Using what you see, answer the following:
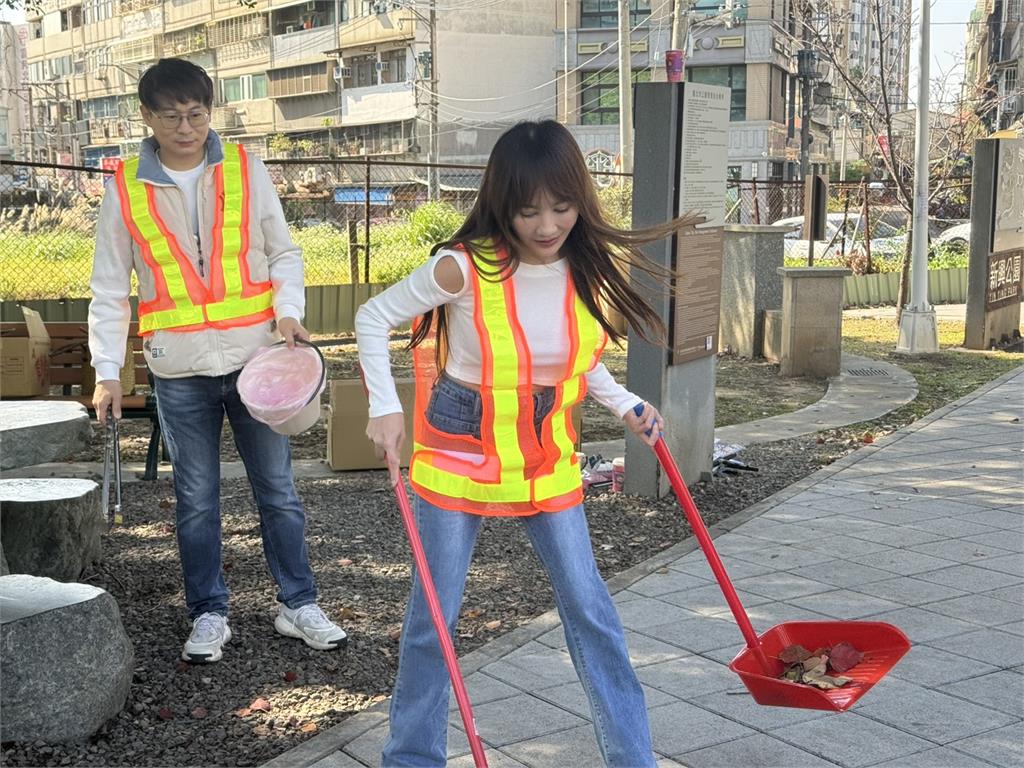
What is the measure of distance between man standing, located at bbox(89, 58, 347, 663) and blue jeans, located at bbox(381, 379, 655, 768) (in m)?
1.30

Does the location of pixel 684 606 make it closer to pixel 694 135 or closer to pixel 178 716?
pixel 178 716

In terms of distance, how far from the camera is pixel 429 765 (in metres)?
3.00

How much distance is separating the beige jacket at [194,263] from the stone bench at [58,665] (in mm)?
810

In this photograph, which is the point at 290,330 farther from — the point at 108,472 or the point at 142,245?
the point at 108,472

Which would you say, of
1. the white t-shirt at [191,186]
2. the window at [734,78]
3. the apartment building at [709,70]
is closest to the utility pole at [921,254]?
the white t-shirt at [191,186]

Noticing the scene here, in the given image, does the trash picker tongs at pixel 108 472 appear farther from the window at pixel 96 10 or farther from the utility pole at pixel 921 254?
the window at pixel 96 10

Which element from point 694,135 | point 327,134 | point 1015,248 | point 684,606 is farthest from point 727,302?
point 327,134

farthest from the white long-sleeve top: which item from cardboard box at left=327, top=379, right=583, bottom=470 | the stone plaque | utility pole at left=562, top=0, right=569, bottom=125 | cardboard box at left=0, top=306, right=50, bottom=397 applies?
utility pole at left=562, top=0, right=569, bottom=125

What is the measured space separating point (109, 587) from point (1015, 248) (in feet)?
41.2

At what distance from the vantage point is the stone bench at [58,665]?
3.44 metres

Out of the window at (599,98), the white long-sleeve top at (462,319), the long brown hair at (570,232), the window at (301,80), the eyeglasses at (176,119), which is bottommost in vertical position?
the white long-sleeve top at (462,319)

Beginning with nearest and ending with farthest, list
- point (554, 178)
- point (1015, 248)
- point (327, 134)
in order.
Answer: point (554, 178) < point (1015, 248) < point (327, 134)

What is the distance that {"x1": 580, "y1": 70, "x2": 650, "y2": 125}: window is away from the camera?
51.8m

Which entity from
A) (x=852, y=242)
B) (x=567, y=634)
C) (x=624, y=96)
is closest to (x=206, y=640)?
(x=567, y=634)
